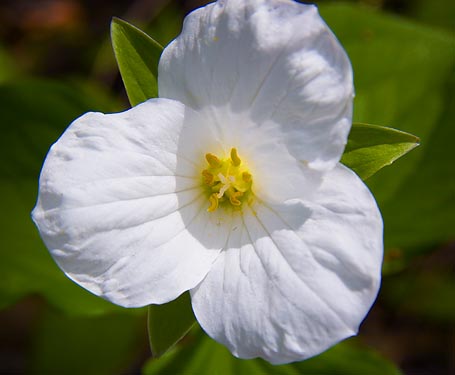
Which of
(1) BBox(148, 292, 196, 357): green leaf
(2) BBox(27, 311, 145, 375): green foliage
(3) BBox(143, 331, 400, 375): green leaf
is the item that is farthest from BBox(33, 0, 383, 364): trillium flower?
(2) BBox(27, 311, 145, 375): green foliage

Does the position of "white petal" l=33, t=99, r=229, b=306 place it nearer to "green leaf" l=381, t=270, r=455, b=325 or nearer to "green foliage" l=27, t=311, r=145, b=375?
"green foliage" l=27, t=311, r=145, b=375

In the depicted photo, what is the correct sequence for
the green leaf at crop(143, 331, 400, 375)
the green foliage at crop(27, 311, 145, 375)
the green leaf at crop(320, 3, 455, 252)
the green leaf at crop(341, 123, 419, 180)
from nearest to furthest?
the green leaf at crop(341, 123, 419, 180) < the green leaf at crop(143, 331, 400, 375) < the green leaf at crop(320, 3, 455, 252) < the green foliage at crop(27, 311, 145, 375)

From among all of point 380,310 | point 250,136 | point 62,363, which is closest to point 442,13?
point 380,310

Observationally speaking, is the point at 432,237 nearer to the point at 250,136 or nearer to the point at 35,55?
the point at 250,136

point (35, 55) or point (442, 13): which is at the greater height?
point (35, 55)

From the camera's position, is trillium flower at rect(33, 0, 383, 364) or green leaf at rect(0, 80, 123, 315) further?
green leaf at rect(0, 80, 123, 315)

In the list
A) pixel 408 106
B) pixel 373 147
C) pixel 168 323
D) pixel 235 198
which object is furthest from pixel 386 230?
pixel 168 323

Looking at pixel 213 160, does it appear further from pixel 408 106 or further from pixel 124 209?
pixel 408 106

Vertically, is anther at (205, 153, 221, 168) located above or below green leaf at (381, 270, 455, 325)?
above
